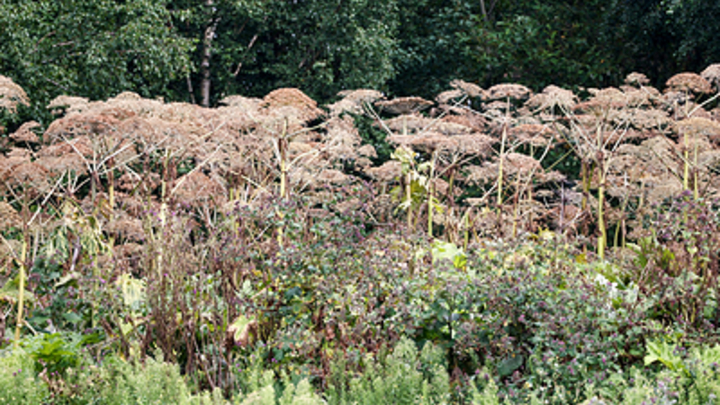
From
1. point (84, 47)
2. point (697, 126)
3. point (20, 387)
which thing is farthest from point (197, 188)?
point (84, 47)

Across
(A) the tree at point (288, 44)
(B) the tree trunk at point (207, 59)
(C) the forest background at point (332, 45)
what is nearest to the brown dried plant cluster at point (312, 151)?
(C) the forest background at point (332, 45)

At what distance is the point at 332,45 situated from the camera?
37.6 ft

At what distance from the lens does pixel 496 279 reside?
127 inches

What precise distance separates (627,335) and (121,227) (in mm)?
2964

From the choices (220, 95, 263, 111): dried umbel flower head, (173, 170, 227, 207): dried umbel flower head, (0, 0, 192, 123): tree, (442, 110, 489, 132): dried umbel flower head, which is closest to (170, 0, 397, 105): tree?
(0, 0, 192, 123): tree

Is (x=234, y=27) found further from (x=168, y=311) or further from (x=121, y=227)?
(x=168, y=311)

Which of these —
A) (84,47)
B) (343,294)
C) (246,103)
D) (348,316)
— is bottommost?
(348,316)

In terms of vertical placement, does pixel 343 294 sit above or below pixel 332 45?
below

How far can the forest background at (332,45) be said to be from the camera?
9.27 meters

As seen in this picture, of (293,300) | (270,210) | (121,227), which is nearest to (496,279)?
(293,300)

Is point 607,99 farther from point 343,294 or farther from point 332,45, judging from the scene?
point 332,45

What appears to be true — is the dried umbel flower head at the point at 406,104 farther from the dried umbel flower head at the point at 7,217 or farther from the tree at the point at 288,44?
the tree at the point at 288,44

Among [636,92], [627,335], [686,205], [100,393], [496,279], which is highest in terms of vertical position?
[636,92]

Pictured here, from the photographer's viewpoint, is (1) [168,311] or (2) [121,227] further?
(2) [121,227]
